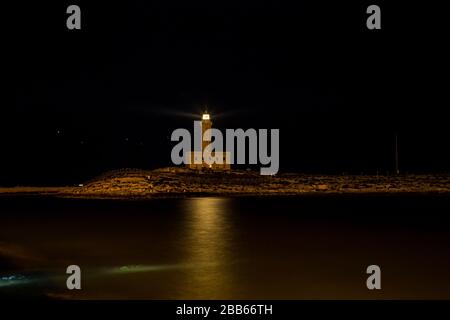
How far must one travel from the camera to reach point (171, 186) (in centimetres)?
3941

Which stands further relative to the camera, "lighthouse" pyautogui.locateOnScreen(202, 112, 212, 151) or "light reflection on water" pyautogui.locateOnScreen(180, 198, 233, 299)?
"lighthouse" pyautogui.locateOnScreen(202, 112, 212, 151)

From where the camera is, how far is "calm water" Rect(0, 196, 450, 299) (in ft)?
30.6

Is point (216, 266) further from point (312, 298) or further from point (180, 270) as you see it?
point (312, 298)

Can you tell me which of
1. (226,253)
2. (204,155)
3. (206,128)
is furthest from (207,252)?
(206,128)

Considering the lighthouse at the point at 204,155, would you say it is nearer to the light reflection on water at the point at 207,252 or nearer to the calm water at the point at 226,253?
the light reflection on water at the point at 207,252

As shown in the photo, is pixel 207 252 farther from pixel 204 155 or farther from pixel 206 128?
pixel 206 128

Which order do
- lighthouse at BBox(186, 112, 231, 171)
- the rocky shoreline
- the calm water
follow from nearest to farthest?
the calm water < the rocky shoreline < lighthouse at BBox(186, 112, 231, 171)

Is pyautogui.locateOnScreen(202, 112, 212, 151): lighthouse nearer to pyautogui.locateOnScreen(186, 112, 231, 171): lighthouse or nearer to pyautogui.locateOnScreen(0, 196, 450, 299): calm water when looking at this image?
pyautogui.locateOnScreen(186, 112, 231, 171): lighthouse

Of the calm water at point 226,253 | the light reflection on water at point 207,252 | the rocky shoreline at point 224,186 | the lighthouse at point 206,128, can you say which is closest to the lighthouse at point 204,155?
the lighthouse at point 206,128

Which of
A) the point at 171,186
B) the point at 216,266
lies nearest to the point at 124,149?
the point at 171,186

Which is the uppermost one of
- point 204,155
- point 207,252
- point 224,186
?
point 204,155

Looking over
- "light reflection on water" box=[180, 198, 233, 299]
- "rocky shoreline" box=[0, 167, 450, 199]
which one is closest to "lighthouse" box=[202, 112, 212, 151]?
"rocky shoreline" box=[0, 167, 450, 199]

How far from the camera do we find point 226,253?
42.6 ft

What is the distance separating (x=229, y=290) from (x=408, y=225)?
10.9 m
